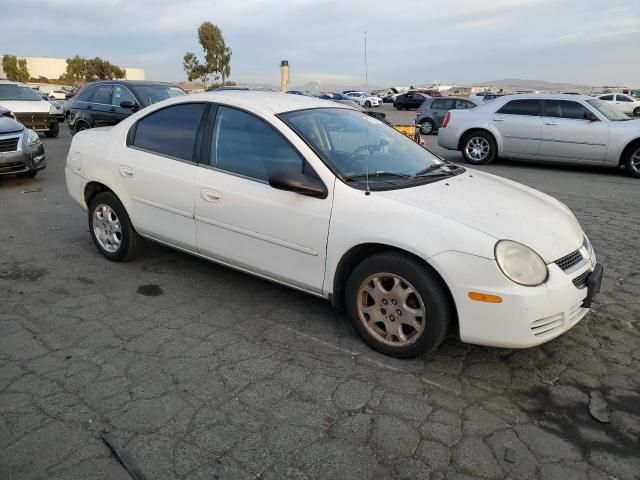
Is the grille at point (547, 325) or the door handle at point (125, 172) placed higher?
the door handle at point (125, 172)

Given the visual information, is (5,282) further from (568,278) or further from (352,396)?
(568,278)

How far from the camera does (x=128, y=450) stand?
2.32m

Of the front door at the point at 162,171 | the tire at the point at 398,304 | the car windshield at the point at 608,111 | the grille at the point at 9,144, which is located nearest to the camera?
the tire at the point at 398,304

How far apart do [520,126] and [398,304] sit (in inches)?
346

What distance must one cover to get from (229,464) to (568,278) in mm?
2035

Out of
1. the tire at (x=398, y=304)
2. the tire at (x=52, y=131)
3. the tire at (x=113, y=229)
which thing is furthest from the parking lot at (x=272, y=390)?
the tire at (x=52, y=131)

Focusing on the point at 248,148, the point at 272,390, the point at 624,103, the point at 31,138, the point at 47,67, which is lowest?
the point at 272,390

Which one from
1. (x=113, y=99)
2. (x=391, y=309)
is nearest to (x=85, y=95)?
(x=113, y=99)

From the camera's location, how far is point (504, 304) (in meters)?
2.70

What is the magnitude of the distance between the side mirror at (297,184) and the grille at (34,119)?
14.0 meters

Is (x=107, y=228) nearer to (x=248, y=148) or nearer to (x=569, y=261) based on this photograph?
(x=248, y=148)

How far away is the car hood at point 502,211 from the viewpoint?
9.48 ft

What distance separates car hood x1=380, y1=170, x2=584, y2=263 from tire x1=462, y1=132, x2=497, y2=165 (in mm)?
7808

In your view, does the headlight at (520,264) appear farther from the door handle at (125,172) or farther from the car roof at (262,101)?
the door handle at (125,172)
